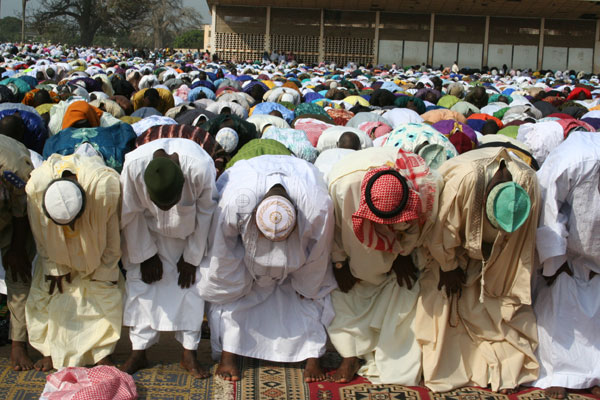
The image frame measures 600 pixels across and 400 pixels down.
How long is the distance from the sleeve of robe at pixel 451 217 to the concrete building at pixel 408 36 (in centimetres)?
2571

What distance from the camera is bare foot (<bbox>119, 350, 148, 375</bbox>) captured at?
3317 mm

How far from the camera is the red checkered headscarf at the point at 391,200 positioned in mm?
2969

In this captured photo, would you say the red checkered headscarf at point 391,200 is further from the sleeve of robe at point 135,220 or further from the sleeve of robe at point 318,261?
the sleeve of robe at point 135,220

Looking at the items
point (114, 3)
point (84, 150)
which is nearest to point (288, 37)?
point (114, 3)

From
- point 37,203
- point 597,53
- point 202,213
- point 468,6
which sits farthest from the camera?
point 597,53

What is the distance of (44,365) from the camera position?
→ 131 inches

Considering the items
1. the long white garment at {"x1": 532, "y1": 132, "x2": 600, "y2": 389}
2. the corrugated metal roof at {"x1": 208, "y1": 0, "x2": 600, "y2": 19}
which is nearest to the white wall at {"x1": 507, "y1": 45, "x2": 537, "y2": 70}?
the corrugated metal roof at {"x1": 208, "y1": 0, "x2": 600, "y2": 19}

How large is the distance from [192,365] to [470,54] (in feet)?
89.5

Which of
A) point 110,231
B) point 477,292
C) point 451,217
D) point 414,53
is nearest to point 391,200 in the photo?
point 451,217

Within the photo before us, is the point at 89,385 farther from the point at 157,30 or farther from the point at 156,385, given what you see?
the point at 157,30

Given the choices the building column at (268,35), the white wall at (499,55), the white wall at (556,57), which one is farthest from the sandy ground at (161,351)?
the white wall at (556,57)

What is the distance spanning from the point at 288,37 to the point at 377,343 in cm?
2632

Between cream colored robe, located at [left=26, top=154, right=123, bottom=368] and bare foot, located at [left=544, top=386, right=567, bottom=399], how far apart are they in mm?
2307

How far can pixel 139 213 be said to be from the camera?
3.28m
